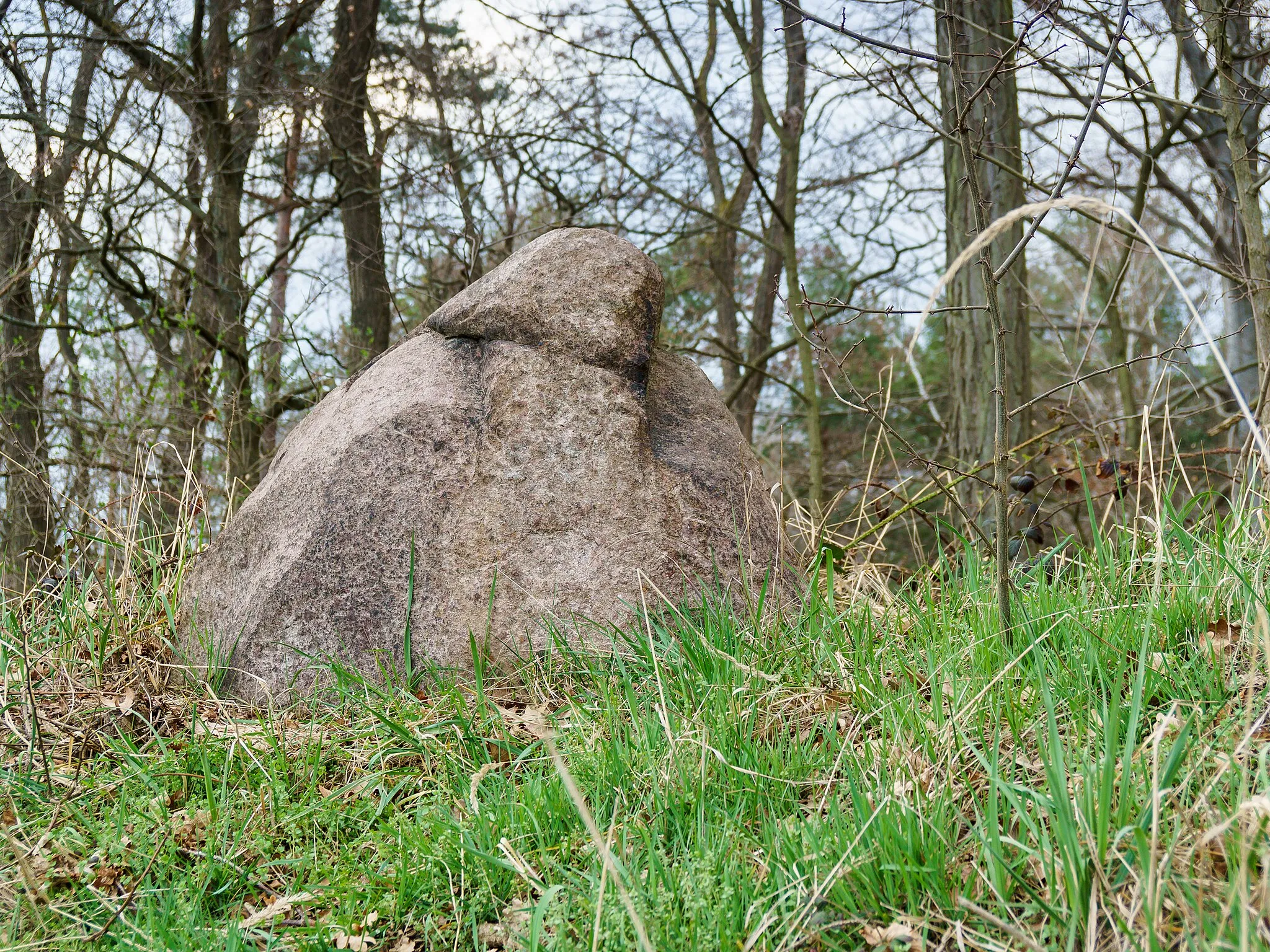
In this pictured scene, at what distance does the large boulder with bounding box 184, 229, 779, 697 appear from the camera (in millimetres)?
3037

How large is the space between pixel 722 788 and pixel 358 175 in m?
6.77

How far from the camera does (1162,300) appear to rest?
48.5 feet

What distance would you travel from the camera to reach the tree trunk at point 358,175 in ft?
24.7

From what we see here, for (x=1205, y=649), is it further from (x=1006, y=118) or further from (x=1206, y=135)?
(x=1206, y=135)

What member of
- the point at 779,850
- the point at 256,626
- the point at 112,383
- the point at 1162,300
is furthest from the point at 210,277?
the point at 1162,300

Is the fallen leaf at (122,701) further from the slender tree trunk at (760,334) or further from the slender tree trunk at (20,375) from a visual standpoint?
the slender tree trunk at (760,334)

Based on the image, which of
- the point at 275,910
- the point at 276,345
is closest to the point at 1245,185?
the point at 275,910

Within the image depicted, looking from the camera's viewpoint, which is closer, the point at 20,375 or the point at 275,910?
the point at 275,910

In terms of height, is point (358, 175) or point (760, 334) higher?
point (358, 175)

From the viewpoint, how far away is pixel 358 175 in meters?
7.70

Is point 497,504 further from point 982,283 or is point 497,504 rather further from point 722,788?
point 982,283

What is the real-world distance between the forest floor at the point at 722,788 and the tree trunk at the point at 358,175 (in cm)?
491

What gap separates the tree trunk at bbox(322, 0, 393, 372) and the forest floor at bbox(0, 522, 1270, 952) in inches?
193

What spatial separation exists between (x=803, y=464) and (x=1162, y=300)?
7500 mm
